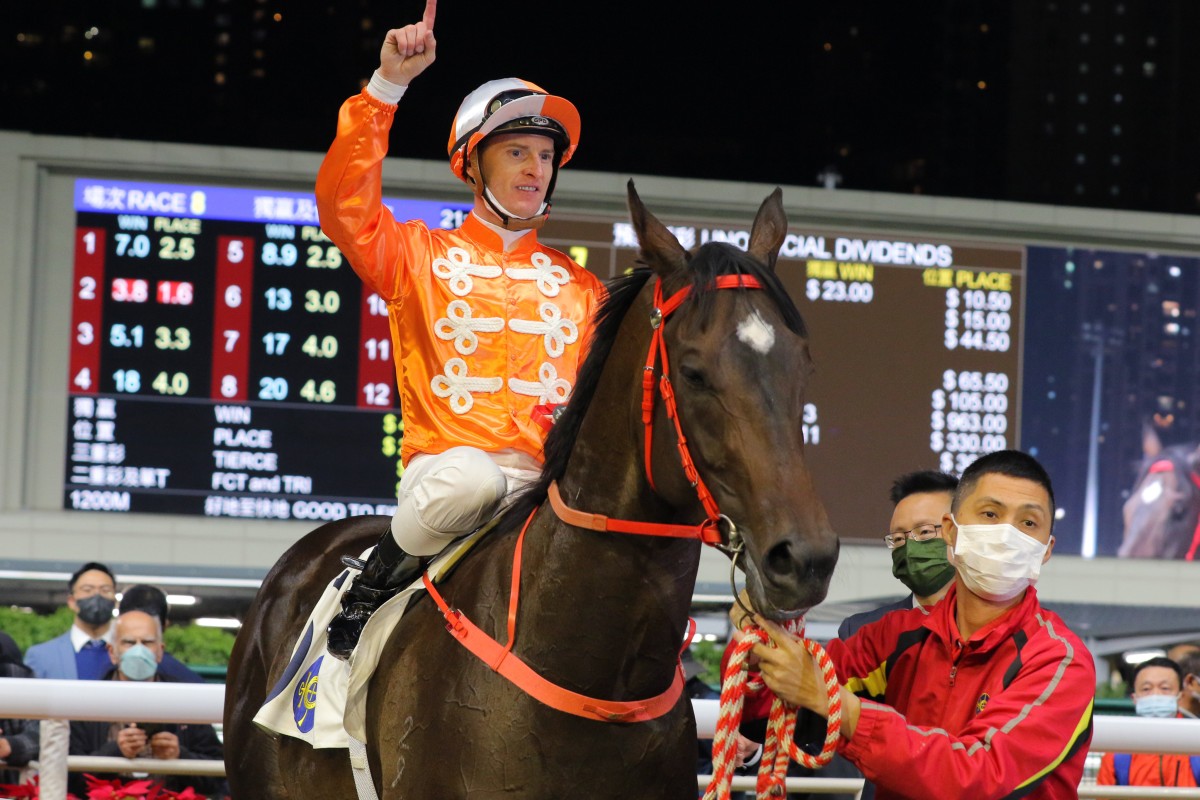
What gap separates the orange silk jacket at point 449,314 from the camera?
2369 mm

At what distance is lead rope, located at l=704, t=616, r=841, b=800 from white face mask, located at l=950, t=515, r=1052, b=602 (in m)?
0.29

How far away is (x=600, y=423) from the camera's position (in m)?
1.99

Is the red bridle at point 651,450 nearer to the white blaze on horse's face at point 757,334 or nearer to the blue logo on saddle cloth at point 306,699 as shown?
the white blaze on horse's face at point 757,334

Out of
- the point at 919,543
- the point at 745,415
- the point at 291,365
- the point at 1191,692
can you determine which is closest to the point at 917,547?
the point at 919,543

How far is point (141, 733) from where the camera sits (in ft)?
10.8

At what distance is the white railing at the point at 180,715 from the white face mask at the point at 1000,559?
34.6 inches

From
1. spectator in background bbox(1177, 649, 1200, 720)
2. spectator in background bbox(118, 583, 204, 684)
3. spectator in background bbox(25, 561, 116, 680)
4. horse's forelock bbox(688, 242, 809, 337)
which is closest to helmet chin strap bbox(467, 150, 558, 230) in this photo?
horse's forelock bbox(688, 242, 809, 337)

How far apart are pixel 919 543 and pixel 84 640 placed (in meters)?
3.31

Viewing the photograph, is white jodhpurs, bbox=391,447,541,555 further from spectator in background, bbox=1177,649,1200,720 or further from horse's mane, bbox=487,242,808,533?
spectator in background, bbox=1177,649,1200,720

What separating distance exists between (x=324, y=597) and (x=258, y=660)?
37 centimetres

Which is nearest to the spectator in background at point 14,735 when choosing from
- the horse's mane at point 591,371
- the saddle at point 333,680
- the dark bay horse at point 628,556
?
the saddle at point 333,680

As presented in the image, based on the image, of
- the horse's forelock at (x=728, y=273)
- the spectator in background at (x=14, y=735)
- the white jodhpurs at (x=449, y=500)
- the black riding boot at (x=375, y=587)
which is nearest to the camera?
the horse's forelock at (x=728, y=273)

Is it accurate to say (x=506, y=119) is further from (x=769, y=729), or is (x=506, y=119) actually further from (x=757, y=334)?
(x=769, y=729)

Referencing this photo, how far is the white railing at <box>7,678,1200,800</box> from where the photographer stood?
2600 mm
